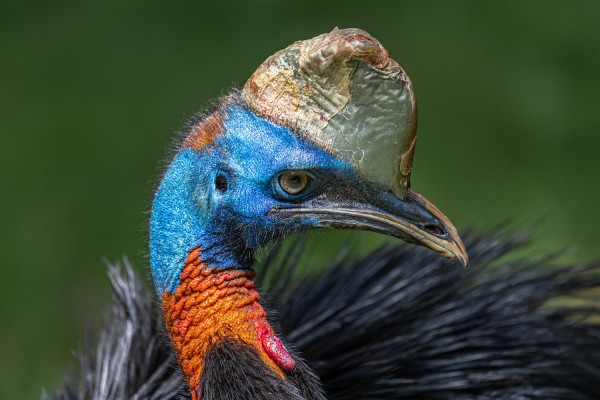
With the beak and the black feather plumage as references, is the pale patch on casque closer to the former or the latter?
the beak

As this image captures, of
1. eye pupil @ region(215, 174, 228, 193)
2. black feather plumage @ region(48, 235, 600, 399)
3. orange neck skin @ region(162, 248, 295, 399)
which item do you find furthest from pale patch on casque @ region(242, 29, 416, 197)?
black feather plumage @ region(48, 235, 600, 399)

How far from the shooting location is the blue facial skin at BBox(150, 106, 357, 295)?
175 centimetres

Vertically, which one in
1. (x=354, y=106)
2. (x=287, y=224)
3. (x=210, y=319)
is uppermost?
(x=354, y=106)

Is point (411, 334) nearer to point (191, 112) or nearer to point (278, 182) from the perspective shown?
point (278, 182)

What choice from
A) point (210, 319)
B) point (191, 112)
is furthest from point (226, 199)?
point (191, 112)

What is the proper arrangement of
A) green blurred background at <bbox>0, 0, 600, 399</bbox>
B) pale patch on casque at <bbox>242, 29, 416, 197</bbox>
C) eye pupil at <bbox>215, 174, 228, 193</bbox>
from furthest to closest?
green blurred background at <bbox>0, 0, 600, 399</bbox> < eye pupil at <bbox>215, 174, 228, 193</bbox> < pale patch on casque at <bbox>242, 29, 416, 197</bbox>

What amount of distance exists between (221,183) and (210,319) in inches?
9.2

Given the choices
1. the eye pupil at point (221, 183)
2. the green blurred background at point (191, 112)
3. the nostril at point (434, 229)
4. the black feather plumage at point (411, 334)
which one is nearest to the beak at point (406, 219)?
the nostril at point (434, 229)

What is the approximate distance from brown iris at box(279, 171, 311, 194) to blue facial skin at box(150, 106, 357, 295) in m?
0.01

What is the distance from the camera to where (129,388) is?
2164 millimetres

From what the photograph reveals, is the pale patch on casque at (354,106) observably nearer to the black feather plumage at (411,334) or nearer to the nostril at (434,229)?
the nostril at (434,229)

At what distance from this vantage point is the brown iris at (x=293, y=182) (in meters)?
1.75

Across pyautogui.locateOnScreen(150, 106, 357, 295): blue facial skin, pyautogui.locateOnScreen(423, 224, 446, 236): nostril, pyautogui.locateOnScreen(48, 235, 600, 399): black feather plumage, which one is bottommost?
pyautogui.locateOnScreen(48, 235, 600, 399): black feather plumage

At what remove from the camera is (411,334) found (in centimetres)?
225
